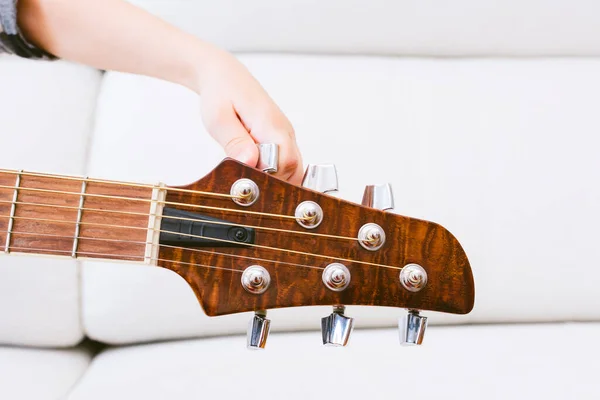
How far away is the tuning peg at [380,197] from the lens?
0.50 metres

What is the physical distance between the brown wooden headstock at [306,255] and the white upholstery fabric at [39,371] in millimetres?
408

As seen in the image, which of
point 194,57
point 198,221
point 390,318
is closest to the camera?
point 198,221

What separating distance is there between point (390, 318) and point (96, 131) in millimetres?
547

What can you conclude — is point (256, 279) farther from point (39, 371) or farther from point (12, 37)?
point (39, 371)

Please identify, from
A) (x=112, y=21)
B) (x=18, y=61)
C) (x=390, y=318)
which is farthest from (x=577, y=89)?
(x=18, y=61)

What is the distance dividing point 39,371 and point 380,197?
1.94ft

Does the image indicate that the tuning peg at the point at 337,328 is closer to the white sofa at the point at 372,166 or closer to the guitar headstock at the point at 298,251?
the guitar headstock at the point at 298,251

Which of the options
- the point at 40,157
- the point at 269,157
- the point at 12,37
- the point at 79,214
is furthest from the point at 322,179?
the point at 40,157

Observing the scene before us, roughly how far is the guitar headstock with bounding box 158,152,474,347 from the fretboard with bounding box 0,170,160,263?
0.02m

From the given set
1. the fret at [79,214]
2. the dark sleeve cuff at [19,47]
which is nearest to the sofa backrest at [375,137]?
the dark sleeve cuff at [19,47]

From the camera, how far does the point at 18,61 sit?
3.11ft

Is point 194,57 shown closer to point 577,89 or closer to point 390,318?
point 390,318

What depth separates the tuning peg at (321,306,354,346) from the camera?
49 cm

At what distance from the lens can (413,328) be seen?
498 millimetres
